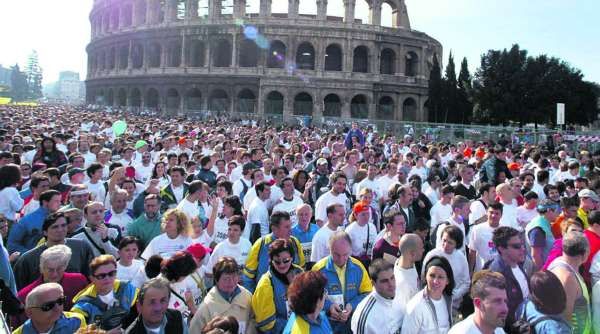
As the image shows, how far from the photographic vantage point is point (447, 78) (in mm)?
43312

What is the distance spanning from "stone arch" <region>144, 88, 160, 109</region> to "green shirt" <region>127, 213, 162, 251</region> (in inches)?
1810

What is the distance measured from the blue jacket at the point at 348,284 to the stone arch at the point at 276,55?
41163 mm

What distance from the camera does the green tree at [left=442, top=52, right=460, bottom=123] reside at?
42656 millimetres

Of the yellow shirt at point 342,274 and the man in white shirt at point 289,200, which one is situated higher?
the man in white shirt at point 289,200

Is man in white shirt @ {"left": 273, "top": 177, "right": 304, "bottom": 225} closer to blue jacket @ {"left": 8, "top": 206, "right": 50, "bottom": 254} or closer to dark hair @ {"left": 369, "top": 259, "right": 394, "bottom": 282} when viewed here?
blue jacket @ {"left": 8, "top": 206, "right": 50, "bottom": 254}

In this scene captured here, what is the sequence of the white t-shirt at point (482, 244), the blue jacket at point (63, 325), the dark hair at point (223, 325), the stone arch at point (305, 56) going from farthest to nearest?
the stone arch at point (305, 56), the white t-shirt at point (482, 244), the blue jacket at point (63, 325), the dark hair at point (223, 325)

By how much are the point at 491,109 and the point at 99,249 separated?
41870 mm

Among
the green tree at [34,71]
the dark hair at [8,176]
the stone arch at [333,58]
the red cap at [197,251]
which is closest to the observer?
the red cap at [197,251]

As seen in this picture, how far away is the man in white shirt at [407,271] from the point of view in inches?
182

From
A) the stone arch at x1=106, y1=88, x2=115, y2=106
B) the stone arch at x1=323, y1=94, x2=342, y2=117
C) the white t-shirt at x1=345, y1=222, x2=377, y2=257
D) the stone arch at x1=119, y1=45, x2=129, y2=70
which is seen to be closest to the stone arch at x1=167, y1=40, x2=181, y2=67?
the stone arch at x1=119, y1=45, x2=129, y2=70

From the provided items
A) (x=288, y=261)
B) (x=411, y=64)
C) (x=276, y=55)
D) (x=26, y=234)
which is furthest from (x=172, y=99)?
(x=288, y=261)

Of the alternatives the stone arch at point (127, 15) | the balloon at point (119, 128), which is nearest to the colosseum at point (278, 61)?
the stone arch at point (127, 15)

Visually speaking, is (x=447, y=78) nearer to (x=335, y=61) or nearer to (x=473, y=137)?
(x=335, y=61)

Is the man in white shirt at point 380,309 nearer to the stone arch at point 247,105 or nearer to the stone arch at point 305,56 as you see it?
the stone arch at point 247,105
